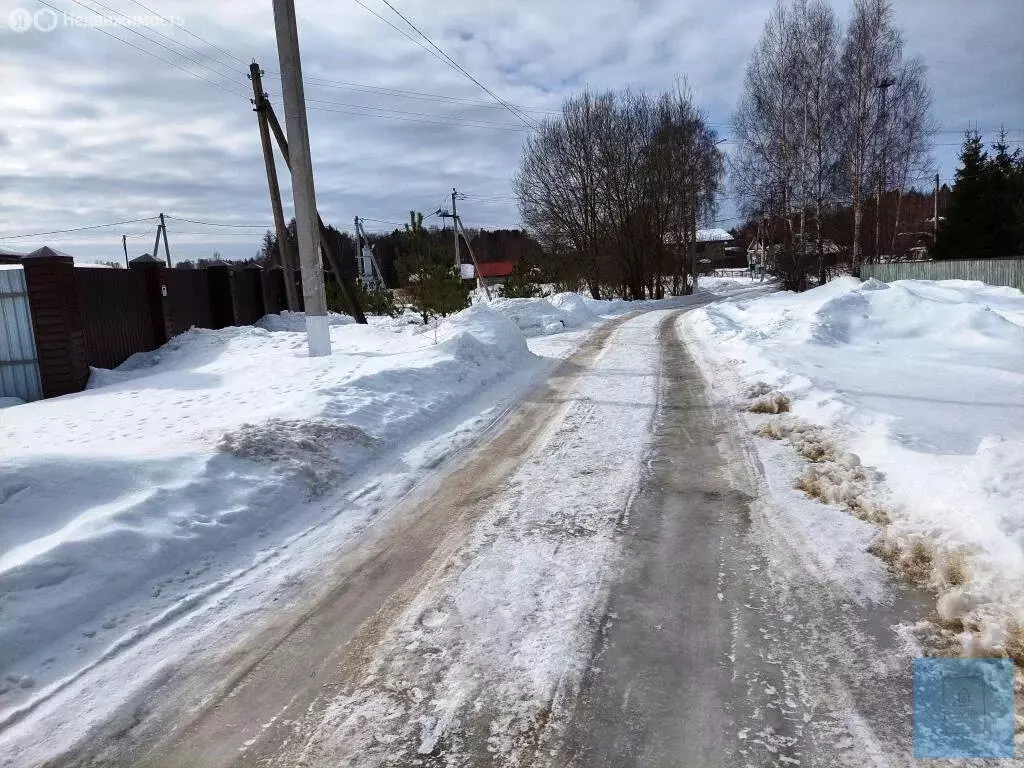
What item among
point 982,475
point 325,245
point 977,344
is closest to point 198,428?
point 982,475

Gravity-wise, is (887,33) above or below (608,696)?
above

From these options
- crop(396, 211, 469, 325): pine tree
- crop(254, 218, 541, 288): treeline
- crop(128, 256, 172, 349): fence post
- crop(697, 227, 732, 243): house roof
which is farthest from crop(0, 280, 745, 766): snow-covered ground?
crop(697, 227, 732, 243): house roof

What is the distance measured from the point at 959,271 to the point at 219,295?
24.1 metres

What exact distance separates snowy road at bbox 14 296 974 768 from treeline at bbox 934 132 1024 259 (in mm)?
30637

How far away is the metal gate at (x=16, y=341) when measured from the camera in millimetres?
11664

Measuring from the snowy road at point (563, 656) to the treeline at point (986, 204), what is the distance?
30.6 metres

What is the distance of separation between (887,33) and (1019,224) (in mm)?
9804

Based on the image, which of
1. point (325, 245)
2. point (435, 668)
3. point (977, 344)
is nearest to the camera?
point (435, 668)

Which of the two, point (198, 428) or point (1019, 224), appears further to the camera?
point (1019, 224)

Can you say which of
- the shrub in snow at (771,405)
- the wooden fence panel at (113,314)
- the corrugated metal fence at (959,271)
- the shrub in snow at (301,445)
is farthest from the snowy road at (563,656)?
the corrugated metal fence at (959,271)

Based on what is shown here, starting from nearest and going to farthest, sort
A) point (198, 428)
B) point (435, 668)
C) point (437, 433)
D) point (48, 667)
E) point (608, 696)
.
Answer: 1. point (608, 696)
2. point (435, 668)
3. point (48, 667)
4. point (198, 428)
5. point (437, 433)

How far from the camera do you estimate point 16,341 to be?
1173 centimetres

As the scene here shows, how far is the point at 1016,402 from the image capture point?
7.13 meters

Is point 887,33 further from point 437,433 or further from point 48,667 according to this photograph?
point 48,667
